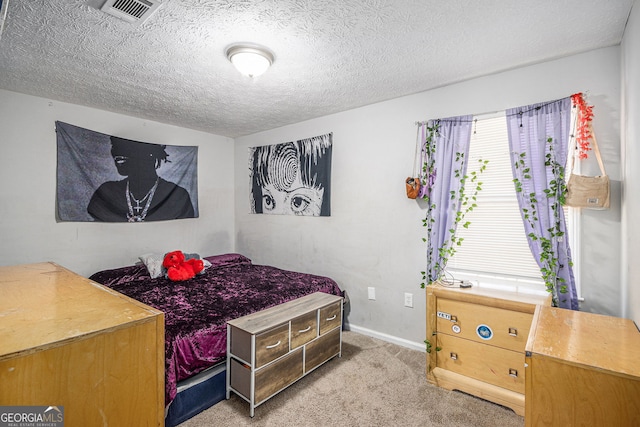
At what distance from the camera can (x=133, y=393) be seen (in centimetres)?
97

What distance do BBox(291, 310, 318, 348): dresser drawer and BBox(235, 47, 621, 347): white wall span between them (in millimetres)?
926

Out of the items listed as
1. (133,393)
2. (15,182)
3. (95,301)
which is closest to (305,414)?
(133,393)

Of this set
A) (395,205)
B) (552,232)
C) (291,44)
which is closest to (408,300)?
(395,205)

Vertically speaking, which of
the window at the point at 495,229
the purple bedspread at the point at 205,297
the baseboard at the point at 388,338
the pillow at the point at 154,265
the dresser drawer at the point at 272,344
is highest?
the window at the point at 495,229

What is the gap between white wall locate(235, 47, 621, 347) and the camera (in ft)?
6.40

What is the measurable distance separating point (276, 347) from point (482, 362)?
142 cm

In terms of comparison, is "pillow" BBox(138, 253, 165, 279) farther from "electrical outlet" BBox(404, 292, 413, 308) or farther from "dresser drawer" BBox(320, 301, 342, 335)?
"electrical outlet" BBox(404, 292, 413, 308)

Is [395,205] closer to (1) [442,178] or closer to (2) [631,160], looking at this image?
(1) [442,178]

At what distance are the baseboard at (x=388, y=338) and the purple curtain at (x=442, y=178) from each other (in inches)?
25.5

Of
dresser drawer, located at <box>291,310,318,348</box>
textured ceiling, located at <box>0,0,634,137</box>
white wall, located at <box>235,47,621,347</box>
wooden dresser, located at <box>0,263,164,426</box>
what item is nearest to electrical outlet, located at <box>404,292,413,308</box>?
white wall, located at <box>235,47,621,347</box>

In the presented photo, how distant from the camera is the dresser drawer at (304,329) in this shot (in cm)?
215

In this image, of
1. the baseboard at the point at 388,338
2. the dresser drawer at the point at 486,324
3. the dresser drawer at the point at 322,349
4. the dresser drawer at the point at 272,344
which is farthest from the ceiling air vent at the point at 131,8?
the baseboard at the point at 388,338

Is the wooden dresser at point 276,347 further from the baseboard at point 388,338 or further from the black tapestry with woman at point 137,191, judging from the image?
the black tapestry with woman at point 137,191

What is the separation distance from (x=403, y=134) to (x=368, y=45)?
1.05 m
